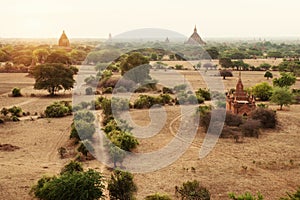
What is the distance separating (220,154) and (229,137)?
340cm

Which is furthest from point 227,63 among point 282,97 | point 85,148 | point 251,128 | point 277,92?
point 85,148

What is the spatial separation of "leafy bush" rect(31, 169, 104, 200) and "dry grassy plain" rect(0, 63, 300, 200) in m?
1.23

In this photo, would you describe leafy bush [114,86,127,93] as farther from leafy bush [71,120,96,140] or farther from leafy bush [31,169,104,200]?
leafy bush [31,169,104,200]

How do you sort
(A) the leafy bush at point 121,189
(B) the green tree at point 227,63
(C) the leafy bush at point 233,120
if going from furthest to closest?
(B) the green tree at point 227,63, (C) the leafy bush at point 233,120, (A) the leafy bush at point 121,189

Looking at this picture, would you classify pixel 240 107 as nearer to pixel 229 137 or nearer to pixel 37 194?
pixel 229 137

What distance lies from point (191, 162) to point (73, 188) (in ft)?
22.8

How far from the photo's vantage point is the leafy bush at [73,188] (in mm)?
12336

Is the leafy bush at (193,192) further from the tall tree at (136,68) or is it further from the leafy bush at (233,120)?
the tall tree at (136,68)

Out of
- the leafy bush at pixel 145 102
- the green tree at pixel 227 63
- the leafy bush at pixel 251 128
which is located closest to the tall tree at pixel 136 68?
the leafy bush at pixel 145 102

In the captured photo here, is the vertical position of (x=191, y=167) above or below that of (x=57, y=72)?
below

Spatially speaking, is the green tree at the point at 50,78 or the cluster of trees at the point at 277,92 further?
the green tree at the point at 50,78

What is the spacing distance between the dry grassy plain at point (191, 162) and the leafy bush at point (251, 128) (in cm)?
52

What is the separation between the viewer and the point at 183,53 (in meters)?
85.8

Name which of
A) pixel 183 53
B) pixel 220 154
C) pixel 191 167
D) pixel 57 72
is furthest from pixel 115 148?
pixel 183 53
